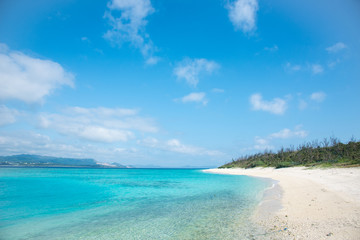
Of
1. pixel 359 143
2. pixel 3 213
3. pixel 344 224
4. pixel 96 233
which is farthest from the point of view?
pixel 359 143

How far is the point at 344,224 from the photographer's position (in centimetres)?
620

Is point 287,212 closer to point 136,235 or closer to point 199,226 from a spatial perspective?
point 199,226

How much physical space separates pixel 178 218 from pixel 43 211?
9.01 m

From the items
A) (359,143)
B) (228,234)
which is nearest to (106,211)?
(228,234)

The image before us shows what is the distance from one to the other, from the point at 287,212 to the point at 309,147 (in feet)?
155

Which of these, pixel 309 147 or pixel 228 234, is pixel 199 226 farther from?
pixel 309 147

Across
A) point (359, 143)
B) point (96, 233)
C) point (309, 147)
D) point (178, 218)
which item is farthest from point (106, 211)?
point (309, 147)

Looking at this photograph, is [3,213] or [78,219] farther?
[3,213]

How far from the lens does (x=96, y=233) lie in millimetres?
7656

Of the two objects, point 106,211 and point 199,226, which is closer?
point 199,226

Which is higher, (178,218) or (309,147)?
(309,147)

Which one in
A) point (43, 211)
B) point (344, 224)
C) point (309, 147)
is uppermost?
point (309, 147)

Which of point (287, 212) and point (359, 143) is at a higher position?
point (359, 143)

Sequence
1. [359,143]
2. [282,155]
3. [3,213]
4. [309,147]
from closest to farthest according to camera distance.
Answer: [3,213], [359,143], [309,147], [282,155]
